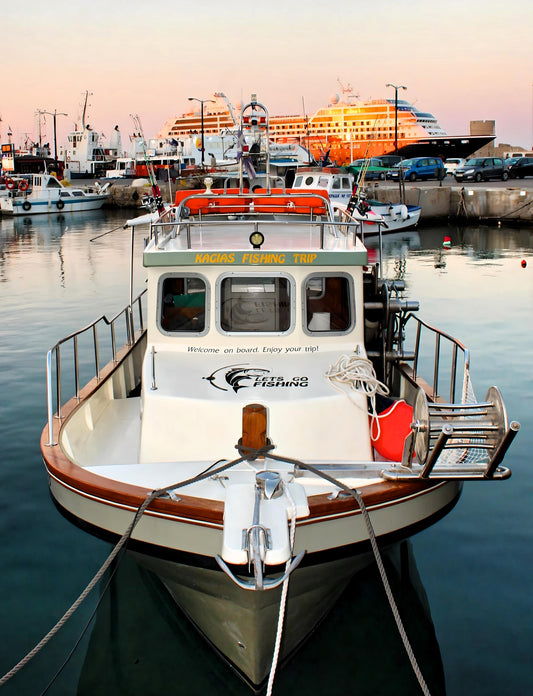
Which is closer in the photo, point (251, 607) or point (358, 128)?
point (251, 607)

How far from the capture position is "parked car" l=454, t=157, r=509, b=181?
138 feet

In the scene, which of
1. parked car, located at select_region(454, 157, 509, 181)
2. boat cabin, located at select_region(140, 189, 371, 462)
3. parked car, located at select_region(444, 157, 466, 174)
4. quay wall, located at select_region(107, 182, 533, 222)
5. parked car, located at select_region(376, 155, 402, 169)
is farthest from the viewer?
parked car, located at select_region(376, 155, 402, 169)

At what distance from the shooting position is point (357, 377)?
5.62m

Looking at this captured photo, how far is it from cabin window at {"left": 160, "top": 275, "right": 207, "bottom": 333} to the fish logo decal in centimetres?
64

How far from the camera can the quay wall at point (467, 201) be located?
3384 centimetres

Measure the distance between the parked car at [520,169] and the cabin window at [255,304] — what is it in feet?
134

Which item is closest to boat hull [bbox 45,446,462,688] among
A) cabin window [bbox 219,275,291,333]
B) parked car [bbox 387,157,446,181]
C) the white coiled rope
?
the white coiled rope

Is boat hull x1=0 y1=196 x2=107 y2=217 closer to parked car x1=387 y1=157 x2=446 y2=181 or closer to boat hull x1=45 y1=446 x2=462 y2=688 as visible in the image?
parked car x1=387 y1=157 x2=446 y2=181

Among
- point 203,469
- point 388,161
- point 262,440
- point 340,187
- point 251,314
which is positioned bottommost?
point 203,469

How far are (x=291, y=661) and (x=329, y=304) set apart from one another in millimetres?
3137

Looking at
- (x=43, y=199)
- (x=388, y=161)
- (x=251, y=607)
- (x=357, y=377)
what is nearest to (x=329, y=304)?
(x=357, y=377)

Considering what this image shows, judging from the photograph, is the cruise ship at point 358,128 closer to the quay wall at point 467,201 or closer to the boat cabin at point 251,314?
the quay wall at point 467,201

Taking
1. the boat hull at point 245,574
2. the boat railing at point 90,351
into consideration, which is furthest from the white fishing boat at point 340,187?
the boat hull at point 245,574

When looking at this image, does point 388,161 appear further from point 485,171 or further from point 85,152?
point 85,152
